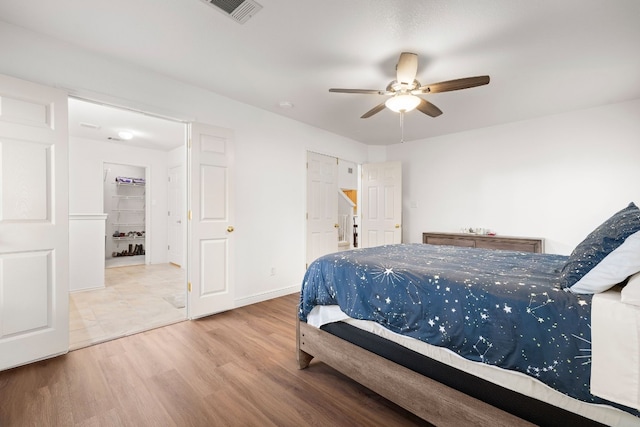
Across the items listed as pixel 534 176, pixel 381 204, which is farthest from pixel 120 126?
pixel 534 176

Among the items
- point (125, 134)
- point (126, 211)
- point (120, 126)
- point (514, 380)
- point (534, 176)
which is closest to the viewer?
point (514, 380)

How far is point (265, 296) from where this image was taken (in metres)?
3.89

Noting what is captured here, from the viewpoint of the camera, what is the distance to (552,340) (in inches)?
45.2

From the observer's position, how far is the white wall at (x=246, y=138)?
7.61ft

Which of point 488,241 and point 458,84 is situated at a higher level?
point 458,84

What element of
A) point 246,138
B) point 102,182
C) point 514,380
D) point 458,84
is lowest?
point 514,380

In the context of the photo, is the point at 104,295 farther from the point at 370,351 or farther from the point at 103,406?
the point at 370,351

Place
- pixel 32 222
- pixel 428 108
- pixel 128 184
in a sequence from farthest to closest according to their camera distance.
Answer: pixel 128 184, pixel 428 108, pixel 32 222

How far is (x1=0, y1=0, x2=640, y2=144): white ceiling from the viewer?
195 cm

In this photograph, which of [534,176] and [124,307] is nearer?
[124,307]

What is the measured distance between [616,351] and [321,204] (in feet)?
13.0

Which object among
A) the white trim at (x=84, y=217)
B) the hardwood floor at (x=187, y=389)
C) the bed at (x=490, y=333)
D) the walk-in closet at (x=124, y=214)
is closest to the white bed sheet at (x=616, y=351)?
the bed at (x=490, y=333)

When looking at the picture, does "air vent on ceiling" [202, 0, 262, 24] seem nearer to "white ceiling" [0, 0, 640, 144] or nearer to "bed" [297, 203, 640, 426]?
"white ceiling" [0, 0, 640, 144]

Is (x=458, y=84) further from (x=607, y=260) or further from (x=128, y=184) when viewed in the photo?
(x=128, y=184)
